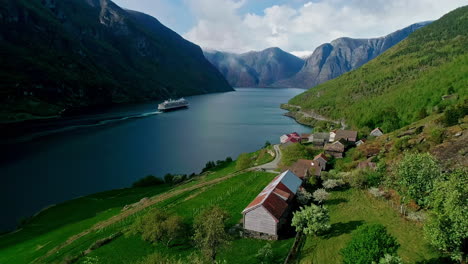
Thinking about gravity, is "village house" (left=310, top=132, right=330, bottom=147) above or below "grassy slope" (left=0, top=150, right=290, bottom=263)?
above

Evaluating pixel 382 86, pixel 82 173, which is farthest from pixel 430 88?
pixel 82 173

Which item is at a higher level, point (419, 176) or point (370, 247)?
point (419, 176)

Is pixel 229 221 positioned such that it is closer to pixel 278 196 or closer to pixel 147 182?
pixel 278 196

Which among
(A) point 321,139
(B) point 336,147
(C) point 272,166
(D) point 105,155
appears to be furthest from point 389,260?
(D) point 105,155

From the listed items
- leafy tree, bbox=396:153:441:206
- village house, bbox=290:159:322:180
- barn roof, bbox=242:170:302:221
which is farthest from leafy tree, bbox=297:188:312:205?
leafy tree, bbox=396:153:441:206

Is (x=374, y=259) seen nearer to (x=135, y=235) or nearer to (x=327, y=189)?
(x=327, y=189)

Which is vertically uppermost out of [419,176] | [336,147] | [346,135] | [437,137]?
[437,137]

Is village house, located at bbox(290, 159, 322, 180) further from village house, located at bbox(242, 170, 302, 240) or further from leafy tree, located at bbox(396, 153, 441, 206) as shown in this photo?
leafy tree, located at bbox(396, 153, 441, 206)
